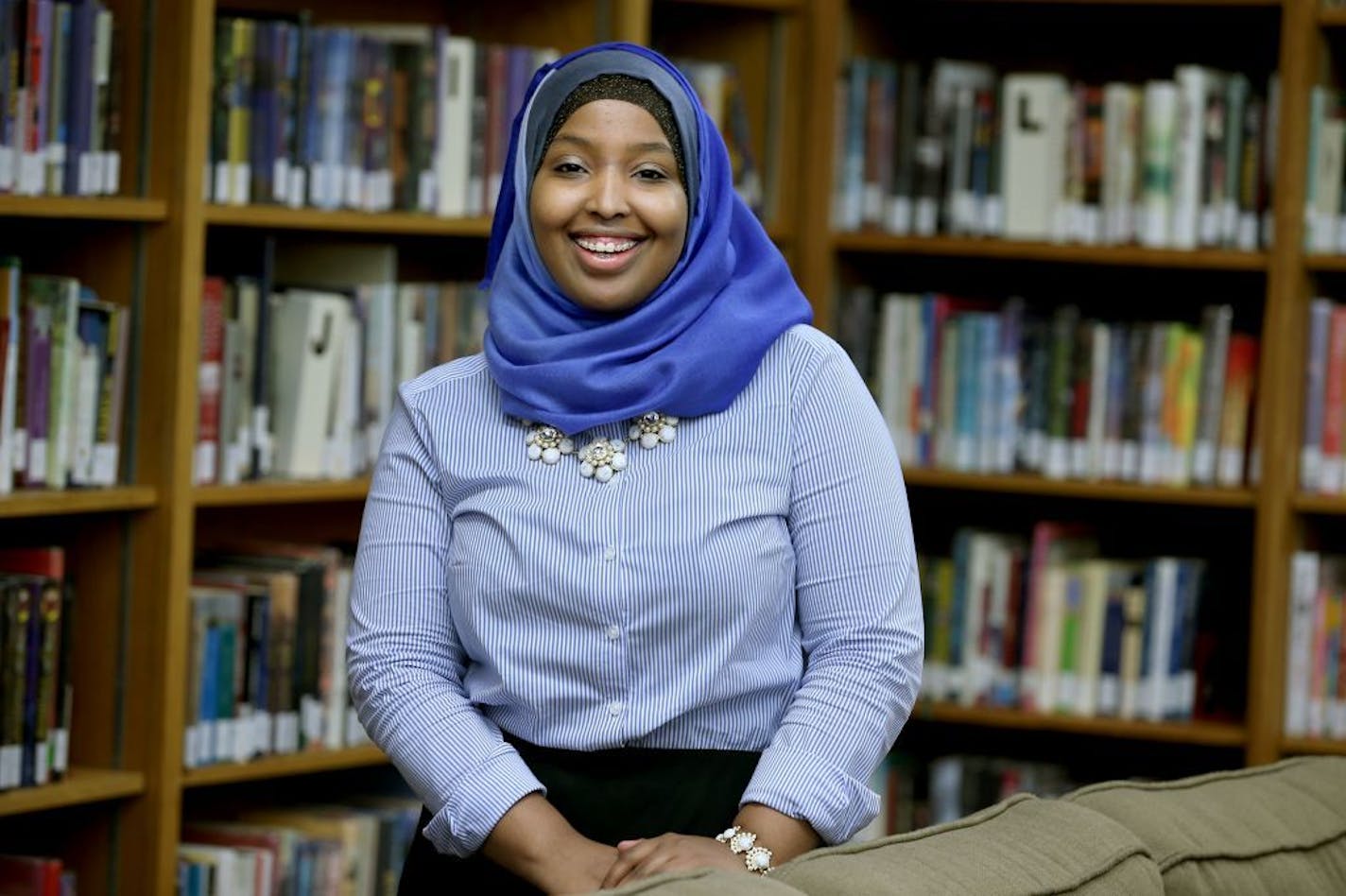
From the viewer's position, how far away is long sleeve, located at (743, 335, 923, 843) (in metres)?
1.73

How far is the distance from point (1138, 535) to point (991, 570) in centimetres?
37

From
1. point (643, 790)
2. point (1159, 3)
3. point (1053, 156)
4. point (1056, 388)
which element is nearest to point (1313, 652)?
point (1056, 388)

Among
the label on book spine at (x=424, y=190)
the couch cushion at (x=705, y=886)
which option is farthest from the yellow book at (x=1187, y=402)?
the couch cushion at (x=705, y=886)

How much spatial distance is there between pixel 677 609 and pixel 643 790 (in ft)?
0.54

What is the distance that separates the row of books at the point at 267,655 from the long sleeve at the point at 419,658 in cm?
93

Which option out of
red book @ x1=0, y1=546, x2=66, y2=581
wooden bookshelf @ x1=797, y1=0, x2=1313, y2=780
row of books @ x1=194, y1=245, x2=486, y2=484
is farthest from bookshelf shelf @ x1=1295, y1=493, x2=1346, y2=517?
red book @ x1=0, y1=546, x2=66, y2=581

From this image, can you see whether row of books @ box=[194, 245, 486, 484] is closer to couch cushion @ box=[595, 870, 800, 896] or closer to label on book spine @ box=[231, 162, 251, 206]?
label on book spine @ box=[231, 162, 251, 206]

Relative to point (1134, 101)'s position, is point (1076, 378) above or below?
below

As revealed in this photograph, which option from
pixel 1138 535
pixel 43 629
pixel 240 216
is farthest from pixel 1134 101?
pixel 43 629

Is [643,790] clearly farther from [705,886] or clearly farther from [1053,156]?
[1053,156]

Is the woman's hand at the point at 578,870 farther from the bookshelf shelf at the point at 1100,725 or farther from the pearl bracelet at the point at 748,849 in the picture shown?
the bookshelf shelf at the point at 1100,725

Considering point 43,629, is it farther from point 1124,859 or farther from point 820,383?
point 1124,859

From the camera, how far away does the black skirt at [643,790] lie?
68.8 inches

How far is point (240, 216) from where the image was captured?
2768 mm
